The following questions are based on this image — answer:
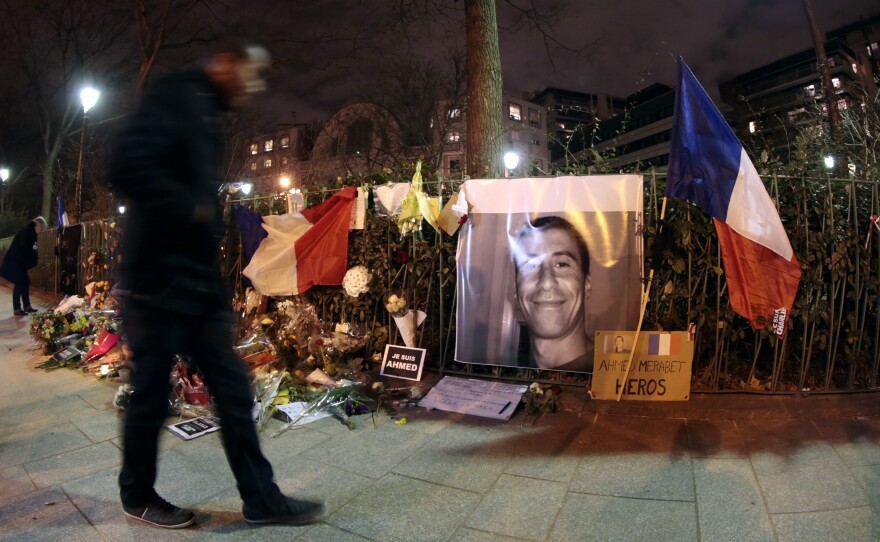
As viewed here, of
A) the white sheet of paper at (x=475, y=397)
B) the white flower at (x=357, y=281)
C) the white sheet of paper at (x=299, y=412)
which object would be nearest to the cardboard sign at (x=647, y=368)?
the white sheet of paper at (x=475, y=397)

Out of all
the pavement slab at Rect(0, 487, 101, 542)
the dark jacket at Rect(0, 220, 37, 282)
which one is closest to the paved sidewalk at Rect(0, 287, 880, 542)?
the pavement slab at Rect(0, 487, 101, 542)

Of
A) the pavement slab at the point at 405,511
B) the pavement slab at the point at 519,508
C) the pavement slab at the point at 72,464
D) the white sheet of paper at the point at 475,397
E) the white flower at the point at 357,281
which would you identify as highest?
the white flower at the point at 357,281

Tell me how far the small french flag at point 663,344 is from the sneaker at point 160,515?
Result: 350 cm

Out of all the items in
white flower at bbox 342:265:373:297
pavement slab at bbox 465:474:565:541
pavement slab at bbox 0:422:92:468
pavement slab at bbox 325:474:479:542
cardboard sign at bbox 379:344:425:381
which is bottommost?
pavement slab at bbox 0:422:92:468

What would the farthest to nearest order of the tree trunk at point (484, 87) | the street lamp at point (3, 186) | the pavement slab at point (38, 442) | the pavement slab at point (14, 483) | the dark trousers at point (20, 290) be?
the street lamp at point (3, 186) → the dark trousers at point (20, 290) → the tree trunk at point (484, 87) → the pavement slab at point (38, 442) → the pavement slab at point (14, 483)

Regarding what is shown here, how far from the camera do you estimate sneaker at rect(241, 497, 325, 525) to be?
98.0 inches

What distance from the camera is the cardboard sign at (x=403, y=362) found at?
5062 millimetres

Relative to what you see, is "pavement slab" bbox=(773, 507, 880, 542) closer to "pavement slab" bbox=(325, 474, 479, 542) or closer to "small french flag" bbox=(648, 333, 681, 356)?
"pavement slab" bbox=(325, 474, 479, 542)

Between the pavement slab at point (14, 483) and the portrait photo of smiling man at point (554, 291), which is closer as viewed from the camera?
the pavement slab at point (14, 483)

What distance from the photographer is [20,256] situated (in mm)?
10266

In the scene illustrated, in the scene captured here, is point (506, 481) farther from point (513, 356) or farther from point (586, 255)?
point (586, 255)

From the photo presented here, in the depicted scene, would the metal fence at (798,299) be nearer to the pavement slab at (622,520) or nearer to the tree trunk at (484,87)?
the pavement slab at (622,520)

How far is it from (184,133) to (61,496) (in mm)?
2223

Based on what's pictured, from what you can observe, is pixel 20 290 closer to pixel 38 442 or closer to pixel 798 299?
pixel 38 442
